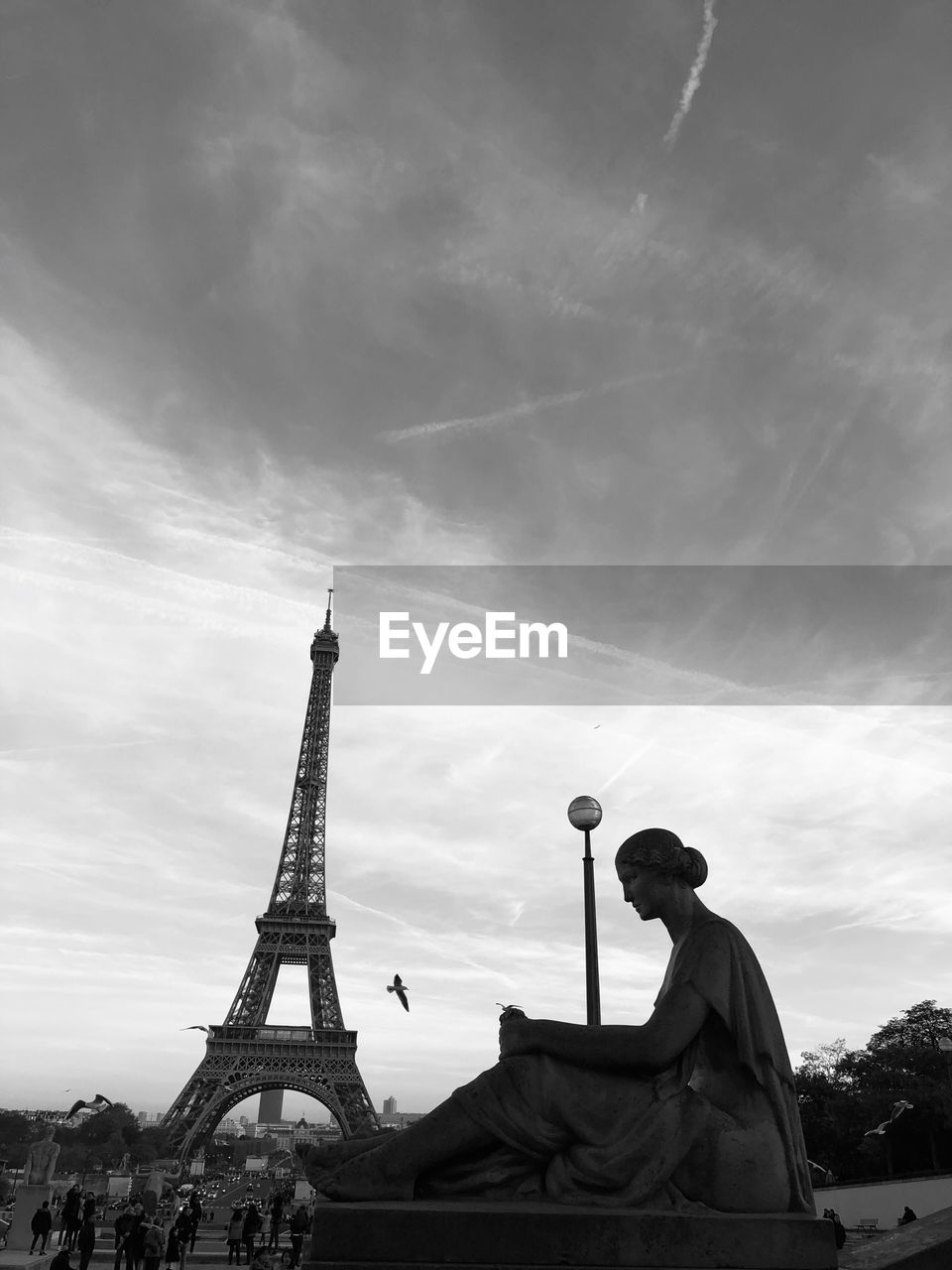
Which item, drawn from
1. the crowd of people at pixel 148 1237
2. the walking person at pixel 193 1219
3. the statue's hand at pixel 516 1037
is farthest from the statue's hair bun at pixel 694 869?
the walking person at pixel 193 1219

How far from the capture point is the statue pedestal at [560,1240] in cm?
363

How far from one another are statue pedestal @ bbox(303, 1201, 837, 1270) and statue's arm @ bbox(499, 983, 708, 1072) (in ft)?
1.92


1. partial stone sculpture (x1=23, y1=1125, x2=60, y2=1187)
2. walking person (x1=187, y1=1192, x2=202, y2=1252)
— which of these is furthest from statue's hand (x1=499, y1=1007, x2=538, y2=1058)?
walking person (x1=187, y1=1192, x2=202, y2=1252)

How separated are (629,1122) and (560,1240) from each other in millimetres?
565

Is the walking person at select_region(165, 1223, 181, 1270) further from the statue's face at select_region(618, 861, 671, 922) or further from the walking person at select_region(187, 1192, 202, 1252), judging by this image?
the statue's face at select_region(618, 861, 671, 922)

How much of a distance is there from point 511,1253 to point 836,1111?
2322 inches

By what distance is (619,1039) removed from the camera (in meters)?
4.16

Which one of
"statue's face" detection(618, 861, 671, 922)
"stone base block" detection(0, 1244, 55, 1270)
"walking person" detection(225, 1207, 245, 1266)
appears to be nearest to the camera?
"statue's face" detection(618, 861, 671, 922)

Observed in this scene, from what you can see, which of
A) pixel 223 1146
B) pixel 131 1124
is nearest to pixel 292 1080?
pixel 131 1124

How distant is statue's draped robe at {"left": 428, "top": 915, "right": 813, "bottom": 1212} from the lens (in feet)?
12.8

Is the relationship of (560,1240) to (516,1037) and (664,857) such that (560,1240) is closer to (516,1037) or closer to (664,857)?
(516,1037)

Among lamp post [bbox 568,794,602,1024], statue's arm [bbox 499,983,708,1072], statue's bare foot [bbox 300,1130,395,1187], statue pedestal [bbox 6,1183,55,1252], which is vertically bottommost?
statue pedestal [bbox 6,1183,55,1252]

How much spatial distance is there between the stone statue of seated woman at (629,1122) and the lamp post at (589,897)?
5417 millimetres

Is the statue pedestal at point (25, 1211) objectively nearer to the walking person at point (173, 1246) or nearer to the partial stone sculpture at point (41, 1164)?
the partial stone sculpture at point (41, 1164)
